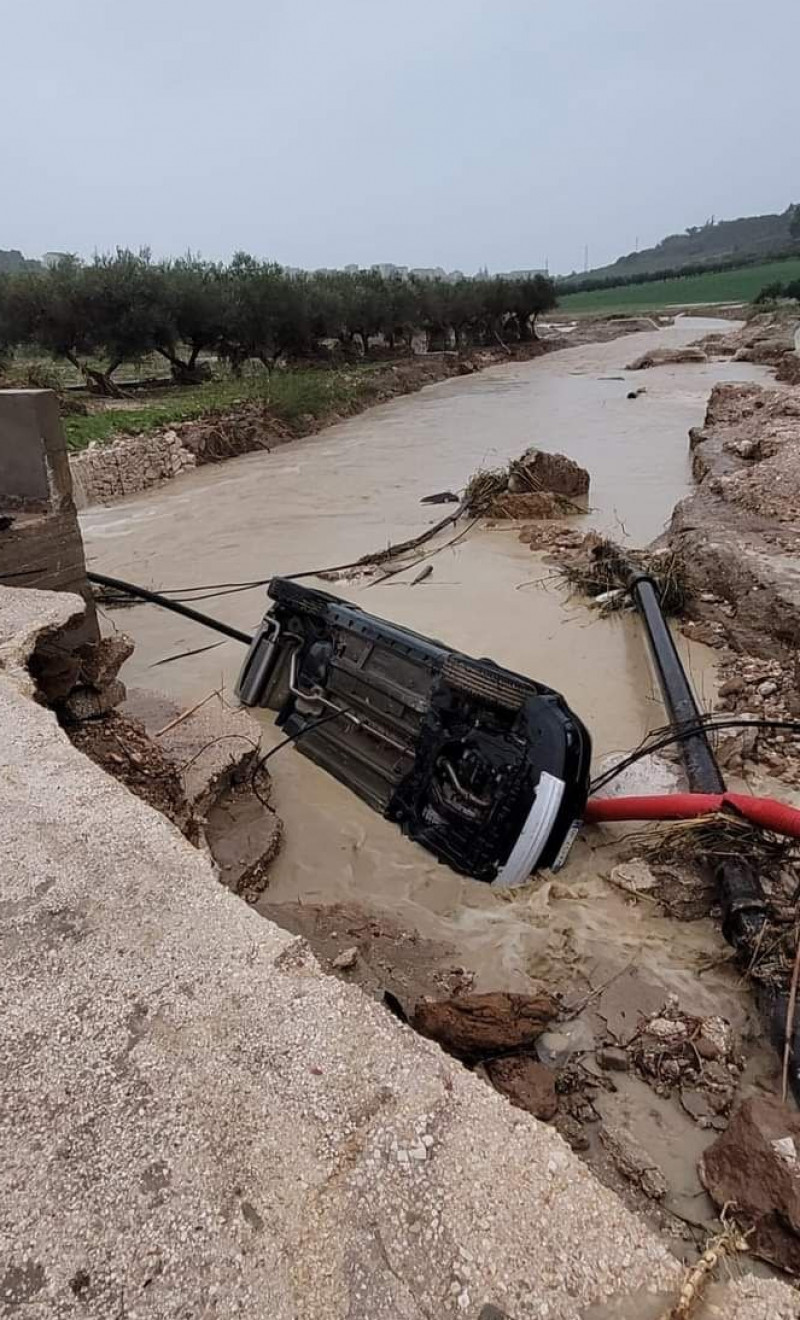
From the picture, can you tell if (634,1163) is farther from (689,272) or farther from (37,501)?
(689,272)

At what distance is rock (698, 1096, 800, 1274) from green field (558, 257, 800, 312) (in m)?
68.9

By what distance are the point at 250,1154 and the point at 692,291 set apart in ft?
272

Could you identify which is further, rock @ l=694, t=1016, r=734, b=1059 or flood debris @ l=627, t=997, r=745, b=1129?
rock @ l=694, t=1016, r=734, b=1059

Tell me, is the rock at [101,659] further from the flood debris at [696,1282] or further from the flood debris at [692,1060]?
the flood debris at [696,1282]

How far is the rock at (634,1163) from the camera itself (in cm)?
238

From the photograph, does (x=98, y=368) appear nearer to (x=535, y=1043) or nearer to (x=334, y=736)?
(x=334, y=736)

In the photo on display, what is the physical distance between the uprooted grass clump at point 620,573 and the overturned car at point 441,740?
11.2ft

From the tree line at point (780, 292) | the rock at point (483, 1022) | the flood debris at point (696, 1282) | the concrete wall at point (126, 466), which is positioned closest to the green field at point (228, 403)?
the concrete wall at point (126, 466)

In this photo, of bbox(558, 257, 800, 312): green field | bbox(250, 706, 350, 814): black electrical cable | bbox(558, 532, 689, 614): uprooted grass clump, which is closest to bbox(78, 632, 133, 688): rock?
bbox(250, 706, 350, 814): black electrical cable

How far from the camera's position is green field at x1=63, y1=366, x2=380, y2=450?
1557 centimetres

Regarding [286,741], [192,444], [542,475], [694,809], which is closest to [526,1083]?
[694,809]

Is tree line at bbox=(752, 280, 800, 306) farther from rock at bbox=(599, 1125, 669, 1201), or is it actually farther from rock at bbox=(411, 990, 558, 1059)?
rock at bbox=(599, 1125, 669, 1201)

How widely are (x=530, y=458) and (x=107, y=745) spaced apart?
32.0 ft

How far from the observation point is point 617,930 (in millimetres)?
3658
